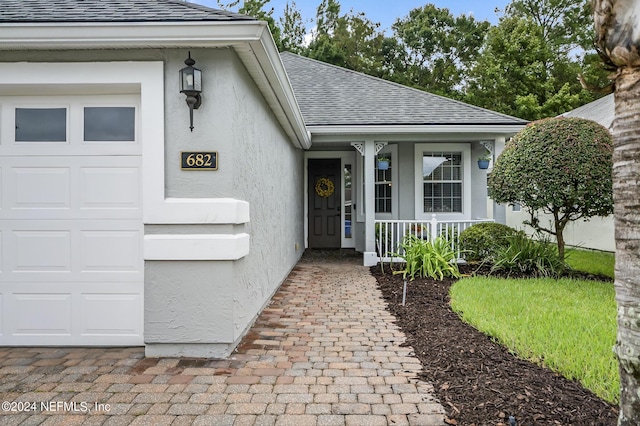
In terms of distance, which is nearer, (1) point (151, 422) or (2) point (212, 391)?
(1) point (151, 422)

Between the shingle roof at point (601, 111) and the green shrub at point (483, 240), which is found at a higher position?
the shingle roof at point (601, 111)

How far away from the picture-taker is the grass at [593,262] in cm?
742

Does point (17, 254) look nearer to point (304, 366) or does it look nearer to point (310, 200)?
point (304, 366)

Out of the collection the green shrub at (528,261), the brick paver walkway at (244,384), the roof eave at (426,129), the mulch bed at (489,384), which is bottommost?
the brick paver walkway at (244,384)

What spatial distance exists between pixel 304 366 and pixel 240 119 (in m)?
2.15

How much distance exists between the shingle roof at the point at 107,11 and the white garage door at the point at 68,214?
62 cm

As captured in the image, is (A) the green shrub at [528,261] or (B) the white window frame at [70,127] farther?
(A) the green shrub at [528,261]

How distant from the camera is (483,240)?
23.7ft

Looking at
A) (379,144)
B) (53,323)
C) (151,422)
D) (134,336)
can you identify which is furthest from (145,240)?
(379,144)

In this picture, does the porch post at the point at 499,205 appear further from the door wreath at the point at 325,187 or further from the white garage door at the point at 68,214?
the white garage door at the point at 68,214

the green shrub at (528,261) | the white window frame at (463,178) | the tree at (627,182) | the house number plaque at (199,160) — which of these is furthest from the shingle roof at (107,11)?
the white window frame at (463,178)

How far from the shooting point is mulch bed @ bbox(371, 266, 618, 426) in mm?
2295

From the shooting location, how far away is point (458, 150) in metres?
9.01

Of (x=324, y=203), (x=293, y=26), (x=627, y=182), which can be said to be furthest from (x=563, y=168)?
(x=293, y=26)
